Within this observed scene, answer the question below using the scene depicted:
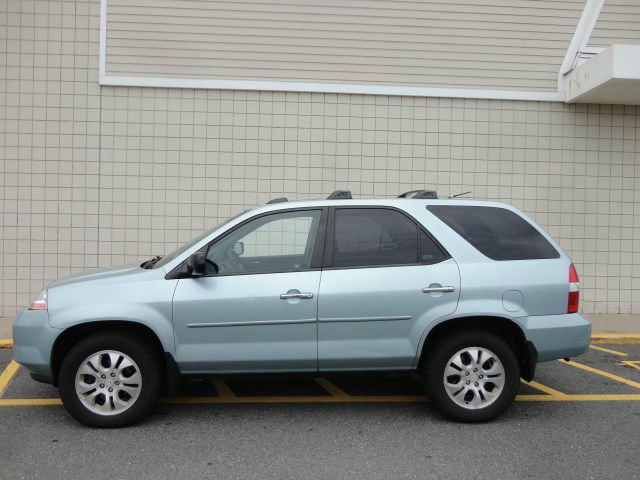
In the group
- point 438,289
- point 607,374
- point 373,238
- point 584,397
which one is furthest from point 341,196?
point 607,374

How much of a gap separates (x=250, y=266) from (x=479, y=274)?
1.81m

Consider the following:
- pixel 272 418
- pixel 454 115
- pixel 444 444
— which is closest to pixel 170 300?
pixel 272 418

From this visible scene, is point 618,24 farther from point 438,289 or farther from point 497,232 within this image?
point 438,289

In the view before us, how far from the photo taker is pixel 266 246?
5.27 m

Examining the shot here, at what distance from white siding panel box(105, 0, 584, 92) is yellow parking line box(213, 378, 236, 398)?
508 cm

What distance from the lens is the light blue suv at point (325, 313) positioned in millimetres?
4875

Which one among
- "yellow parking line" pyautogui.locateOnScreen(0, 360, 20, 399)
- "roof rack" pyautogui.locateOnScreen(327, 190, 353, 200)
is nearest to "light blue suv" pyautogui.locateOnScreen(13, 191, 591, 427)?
"roof rack" pyautogui.locateOnScreen(327, 190, 353, 200)

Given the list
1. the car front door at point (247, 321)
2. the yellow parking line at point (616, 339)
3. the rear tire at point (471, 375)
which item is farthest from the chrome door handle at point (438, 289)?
the yellow parking line at point (616, 339)

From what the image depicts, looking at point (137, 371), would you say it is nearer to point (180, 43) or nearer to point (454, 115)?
point (180, 43)

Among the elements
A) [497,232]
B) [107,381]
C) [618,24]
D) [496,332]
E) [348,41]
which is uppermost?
[618,24]

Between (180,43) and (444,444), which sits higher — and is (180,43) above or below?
above

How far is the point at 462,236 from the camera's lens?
204 inches

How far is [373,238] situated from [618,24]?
23.3ft

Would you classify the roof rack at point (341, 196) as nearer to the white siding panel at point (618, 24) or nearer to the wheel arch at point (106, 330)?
the wheel arch at point (106, 330)
